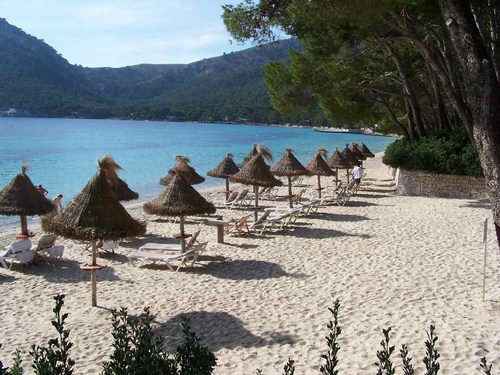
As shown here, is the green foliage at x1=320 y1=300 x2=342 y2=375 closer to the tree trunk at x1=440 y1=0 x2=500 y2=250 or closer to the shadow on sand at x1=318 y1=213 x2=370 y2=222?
the tree trunk at x1=440 y1=0 x2=500 y2=250

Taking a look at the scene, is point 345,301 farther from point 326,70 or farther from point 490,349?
point 326,70

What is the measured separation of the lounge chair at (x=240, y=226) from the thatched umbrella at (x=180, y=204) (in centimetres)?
230

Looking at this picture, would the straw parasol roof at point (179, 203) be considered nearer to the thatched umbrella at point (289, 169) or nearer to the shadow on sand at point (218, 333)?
the shadow on sand at point (218, 333)

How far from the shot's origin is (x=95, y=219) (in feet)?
25.5

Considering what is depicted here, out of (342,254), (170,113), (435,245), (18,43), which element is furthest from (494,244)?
(18,43)

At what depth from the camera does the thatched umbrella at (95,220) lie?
7.66 m

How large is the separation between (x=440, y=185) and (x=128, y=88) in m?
170

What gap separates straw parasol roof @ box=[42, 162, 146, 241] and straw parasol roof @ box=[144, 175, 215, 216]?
1988 mm

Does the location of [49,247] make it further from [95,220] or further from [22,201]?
[95,220]

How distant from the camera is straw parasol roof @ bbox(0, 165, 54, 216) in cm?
1031

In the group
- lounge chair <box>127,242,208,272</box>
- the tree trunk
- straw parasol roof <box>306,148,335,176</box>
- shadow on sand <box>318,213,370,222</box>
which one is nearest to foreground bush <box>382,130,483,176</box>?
straw parasol roof <box>306,148,335,176</box>

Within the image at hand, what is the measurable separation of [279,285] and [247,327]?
188 cm

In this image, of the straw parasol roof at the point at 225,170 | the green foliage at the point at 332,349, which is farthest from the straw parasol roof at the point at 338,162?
the green foliage at the point at 332,349

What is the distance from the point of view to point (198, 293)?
8289mm
